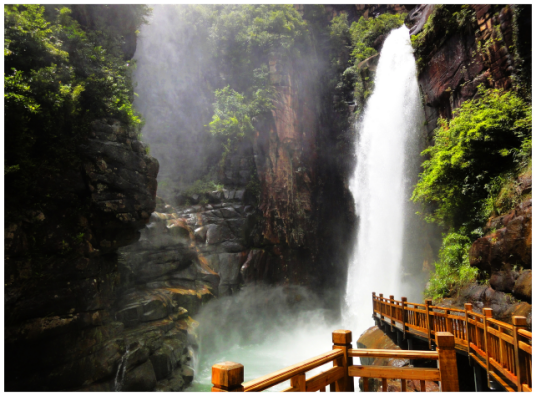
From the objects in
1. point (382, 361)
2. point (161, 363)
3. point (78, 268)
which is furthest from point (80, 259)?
point (382, 361)

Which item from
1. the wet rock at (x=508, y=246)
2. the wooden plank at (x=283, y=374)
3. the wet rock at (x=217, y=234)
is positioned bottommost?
the wooden plank at (x=283, y=374)

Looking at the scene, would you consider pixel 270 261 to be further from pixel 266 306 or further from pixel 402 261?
pixel 402 261

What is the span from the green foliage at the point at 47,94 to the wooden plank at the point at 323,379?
919 cm

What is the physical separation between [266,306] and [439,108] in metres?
15.1

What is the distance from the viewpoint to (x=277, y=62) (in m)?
24.7

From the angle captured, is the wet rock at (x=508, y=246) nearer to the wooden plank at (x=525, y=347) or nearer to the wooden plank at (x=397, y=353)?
the wooden plank at (x=525, y=347)

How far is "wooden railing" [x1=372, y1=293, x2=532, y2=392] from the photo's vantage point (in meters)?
3.84

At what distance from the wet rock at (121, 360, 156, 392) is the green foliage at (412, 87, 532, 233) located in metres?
12.4

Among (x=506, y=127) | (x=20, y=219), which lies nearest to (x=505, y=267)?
(x=506, y=127)

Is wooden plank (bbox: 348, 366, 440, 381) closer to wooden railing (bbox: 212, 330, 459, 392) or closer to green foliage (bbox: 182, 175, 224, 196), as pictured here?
wooden railing (bbox: 212, 330, 459, 392)

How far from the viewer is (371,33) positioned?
90.1 feet

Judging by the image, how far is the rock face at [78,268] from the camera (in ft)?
27.4

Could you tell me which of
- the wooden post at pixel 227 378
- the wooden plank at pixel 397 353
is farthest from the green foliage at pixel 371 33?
the wooden post at pixel 227 378

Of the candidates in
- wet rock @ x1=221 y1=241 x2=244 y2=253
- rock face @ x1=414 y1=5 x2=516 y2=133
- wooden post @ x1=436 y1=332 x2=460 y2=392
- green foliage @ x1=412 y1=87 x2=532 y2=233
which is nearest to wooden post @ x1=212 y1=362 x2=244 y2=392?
wooden post @ x1=436 y1=332 x2=460 y2=392
